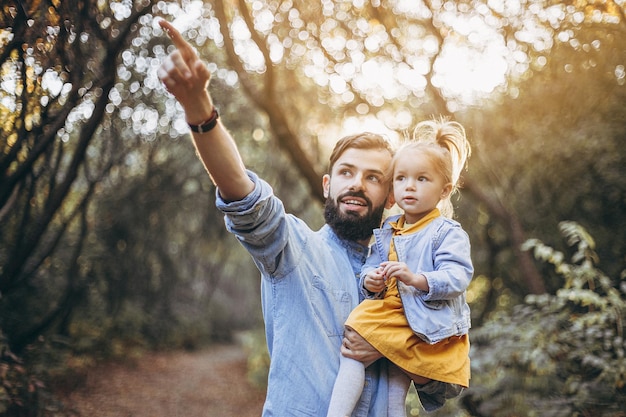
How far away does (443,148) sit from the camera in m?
2.61

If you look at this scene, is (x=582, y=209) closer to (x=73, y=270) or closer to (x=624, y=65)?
(x=624, y=65)

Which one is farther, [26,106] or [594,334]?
[594,334]

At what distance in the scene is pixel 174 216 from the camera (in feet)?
54.8

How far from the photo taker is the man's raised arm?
1.60 metres

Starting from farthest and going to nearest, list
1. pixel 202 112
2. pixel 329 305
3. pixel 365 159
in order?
pixel 365 159 < pixel 329 305 < pixel 202 112

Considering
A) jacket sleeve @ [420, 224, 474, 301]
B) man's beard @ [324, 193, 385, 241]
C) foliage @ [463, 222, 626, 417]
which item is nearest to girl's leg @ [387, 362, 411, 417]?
jacket sleeve @ [420, 224, 474, 301]

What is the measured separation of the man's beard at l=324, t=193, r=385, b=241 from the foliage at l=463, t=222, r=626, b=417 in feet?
12.2

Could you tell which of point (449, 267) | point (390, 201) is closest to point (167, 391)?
point (390, 201)

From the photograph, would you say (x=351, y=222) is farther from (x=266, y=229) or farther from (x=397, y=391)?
(x=397, y=391)

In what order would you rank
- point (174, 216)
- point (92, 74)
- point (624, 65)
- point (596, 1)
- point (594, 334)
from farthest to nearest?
1. point (174, 216)
2. point (624, 65)
3. point (596, 1)
4. point (594, 334)
5. point (92, 74)

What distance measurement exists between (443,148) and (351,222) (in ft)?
1.85

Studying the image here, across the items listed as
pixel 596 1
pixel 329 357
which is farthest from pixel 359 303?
pixel 596 1

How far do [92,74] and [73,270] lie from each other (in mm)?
5847

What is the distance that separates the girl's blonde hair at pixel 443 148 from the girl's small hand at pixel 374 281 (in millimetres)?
575
